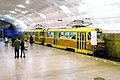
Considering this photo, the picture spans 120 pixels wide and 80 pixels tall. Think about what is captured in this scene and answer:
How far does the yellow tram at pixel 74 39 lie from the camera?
20625 mm

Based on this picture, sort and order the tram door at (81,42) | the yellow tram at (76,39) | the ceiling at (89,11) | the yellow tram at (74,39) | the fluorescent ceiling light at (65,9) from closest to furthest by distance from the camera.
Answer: the yellow tram at (76,39) → the yellow tram at (74,39) → the tram door at (81,42) → the ceiling at (89,11) → the fluorescent ceiling light at (65,9)

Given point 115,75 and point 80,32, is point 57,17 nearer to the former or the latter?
point 80,32

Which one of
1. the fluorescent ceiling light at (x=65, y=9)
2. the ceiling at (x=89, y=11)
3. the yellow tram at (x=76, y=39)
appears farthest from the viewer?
the fluorescent ceiling light at (x=65, y=9)

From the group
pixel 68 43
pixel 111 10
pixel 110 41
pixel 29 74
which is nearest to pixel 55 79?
pixel 29 74

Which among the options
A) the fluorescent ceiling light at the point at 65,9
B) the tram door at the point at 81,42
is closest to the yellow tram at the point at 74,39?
the tram door at the point at 81,42

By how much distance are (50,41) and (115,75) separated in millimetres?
22042

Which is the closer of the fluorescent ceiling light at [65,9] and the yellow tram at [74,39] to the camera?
the yellow tram at [74,39]

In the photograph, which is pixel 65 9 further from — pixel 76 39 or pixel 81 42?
pixel 81 42

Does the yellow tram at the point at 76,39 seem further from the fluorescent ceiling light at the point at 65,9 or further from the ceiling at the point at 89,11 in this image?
the fluorescent ceiling light at the point at 65,9

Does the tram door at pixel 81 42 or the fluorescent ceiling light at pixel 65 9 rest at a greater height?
the fluorescent ceiling light at pixel 65 9

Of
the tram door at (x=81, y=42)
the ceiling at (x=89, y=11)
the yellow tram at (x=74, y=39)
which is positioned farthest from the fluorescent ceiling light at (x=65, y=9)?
the tram door at (x=81, y=42)

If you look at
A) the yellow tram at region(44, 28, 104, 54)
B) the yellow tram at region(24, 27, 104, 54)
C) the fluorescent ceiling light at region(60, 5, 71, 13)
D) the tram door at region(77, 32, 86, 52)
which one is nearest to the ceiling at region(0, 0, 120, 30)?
the fluorescent ceiling light at region(60, 5, 71, 13)

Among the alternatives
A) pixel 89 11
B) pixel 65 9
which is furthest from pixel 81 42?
pixel 65 9

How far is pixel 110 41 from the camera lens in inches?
763
